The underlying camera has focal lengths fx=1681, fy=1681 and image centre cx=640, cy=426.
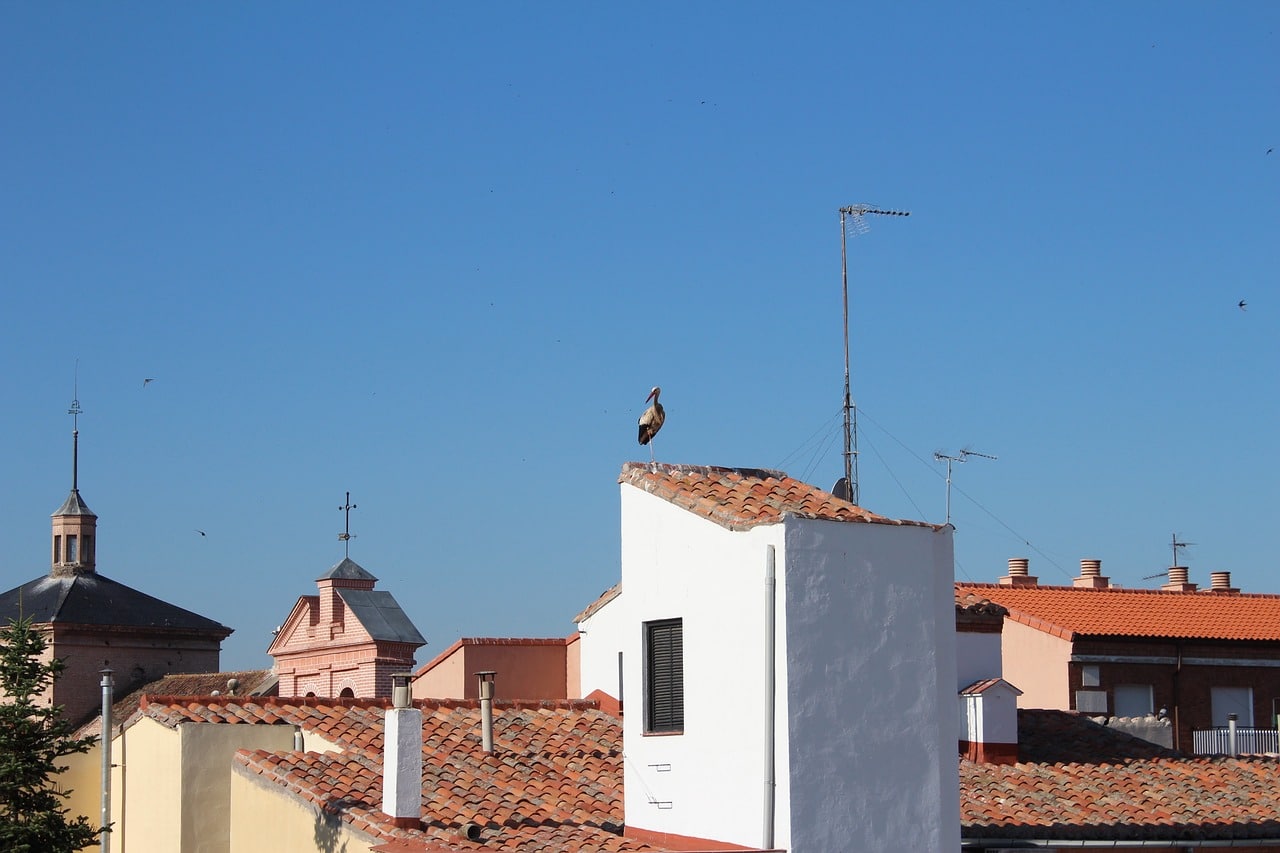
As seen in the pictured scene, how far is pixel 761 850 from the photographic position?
44.3 feet

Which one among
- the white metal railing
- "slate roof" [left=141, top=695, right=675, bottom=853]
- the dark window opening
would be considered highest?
the dark window opening

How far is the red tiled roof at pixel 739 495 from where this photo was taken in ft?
46.6

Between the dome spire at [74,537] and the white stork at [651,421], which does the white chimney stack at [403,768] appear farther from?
the dome spire at [74,537]

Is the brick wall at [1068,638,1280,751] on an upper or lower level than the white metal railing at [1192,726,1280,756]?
upper

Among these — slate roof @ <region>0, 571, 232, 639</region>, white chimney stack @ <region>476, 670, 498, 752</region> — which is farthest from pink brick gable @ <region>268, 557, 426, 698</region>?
slate roof @ <region>0, 571, 232, 639</region>

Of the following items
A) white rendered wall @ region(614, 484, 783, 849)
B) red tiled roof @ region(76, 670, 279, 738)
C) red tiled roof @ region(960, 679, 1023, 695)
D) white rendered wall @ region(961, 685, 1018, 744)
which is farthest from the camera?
red tiled roof @ region(76, 670, 279, 738)

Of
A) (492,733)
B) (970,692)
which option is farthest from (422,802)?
(970,692)

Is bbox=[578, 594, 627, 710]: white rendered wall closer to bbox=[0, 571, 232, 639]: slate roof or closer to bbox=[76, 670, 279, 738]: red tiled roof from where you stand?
bbox=[76, 670, 279, 738]: red tiled roof

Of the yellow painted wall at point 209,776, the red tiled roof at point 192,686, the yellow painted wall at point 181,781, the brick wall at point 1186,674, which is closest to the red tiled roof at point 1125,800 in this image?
the yellow painted wall at point 181,781

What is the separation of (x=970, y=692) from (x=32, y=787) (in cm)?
1118

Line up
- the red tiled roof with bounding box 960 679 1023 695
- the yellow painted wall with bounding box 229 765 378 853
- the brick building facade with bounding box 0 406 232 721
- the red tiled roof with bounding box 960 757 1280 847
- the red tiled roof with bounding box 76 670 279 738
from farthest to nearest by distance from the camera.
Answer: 1. the brick building facade with bounding box 0 406 232 721
2. the red tiled roof with bounding box 76 670 279 738
3. the red tiled roof with bounding box 960 679 1023 695
4. the red tiled roof with bounding box 960 757 1280 847
5. the yellow painted wall with bounding box 229 765 378 853

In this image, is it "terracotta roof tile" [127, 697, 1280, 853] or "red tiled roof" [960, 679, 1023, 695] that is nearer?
"terracotta roof tile" [127, 697, 1280, 853]

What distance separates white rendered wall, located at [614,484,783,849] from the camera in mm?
13852

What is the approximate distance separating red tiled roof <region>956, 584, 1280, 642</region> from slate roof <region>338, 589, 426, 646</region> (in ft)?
35.0
